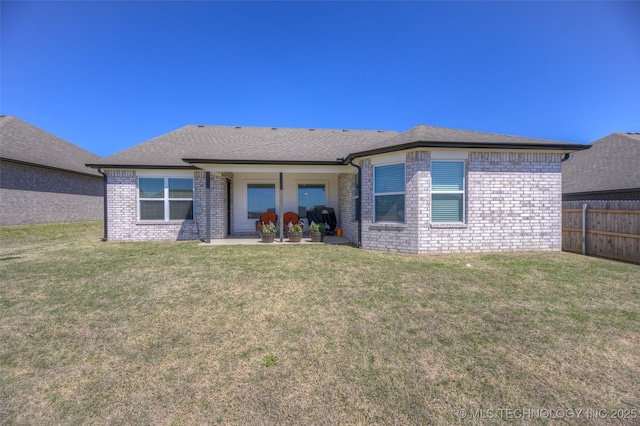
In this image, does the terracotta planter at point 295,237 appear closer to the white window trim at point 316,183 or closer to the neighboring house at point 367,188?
the neighboring house at point 367,188

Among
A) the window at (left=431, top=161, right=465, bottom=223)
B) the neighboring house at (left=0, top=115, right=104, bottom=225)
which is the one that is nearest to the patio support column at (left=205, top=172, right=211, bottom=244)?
the window at (left=431, top=161, right=465, bottom=223)

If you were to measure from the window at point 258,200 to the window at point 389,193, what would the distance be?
5.82 metres

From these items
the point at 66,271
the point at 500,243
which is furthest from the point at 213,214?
the point at 500,243

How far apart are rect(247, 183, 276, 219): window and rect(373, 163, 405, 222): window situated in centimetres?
582

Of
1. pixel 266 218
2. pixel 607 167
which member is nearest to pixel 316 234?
pixel 266 218

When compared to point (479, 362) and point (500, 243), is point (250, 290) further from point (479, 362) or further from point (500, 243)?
point (500, 243)

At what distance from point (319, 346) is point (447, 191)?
20.5 feet

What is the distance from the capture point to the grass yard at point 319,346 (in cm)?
215

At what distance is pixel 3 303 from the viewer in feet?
13.9

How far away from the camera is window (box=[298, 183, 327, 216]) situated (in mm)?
12898

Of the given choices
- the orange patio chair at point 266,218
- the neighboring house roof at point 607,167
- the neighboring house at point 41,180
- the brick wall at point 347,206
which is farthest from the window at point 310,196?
the neighboring house at point 41,180

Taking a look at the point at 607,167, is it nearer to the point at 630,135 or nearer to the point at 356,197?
the point at 630,135

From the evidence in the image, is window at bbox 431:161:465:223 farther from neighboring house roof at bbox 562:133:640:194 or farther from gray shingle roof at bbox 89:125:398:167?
neighboring house roof at bbox 562:133:640:194

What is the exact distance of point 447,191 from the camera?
25.3ft
